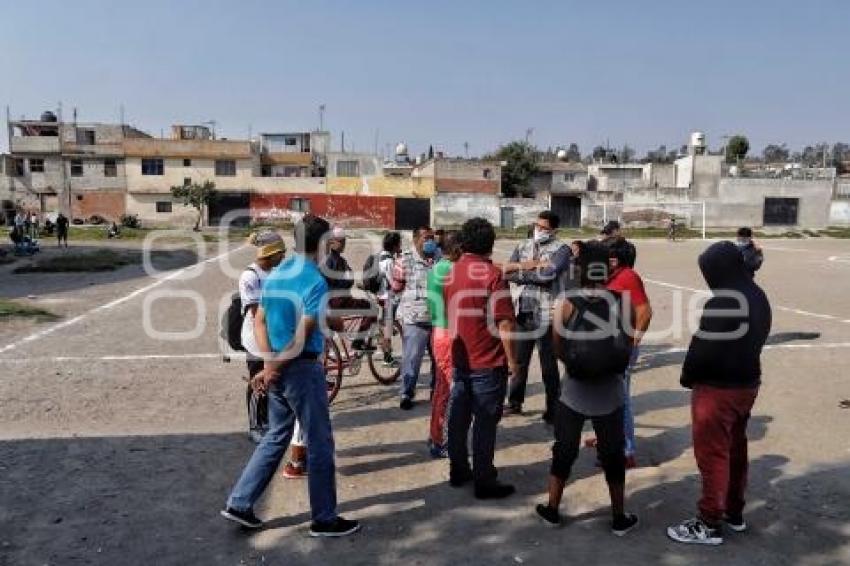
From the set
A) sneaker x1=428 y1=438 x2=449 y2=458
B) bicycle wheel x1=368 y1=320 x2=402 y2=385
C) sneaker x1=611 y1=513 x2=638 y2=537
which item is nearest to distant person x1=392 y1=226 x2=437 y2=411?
bicycle wheel x1=368 y1=320 x2=402 y2=385

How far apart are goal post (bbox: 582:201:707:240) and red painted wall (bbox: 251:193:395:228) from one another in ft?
52.3

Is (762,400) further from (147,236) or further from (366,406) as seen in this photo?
(147,236)

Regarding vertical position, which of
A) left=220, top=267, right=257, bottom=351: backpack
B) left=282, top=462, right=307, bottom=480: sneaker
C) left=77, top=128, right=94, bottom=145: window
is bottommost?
left=282, top=462, right=307, bottom=480: sneaker

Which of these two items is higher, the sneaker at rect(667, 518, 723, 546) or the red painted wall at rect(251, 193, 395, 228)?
the red painted wall at rect(251, 193, 395, 228)

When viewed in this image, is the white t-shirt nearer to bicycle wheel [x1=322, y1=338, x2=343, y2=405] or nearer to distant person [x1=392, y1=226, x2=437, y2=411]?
bicycle wheel [x1=322, y1=338, x2=343, y2=405]

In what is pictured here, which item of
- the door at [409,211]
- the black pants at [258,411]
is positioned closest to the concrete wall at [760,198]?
the door at [409,211]

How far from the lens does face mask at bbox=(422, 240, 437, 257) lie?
7.52 meters

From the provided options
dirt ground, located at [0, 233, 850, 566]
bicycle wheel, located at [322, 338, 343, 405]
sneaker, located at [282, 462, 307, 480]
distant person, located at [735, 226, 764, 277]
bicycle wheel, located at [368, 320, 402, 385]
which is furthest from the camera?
distant person, located at [735, 226, 764, 277]

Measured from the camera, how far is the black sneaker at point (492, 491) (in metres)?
5.04

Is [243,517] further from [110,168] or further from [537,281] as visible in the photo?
[110,168]

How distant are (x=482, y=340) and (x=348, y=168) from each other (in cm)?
5813

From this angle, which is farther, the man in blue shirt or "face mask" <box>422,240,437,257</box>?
"face mask" <box>422,240,437,257</box>

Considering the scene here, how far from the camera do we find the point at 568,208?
61.1 m

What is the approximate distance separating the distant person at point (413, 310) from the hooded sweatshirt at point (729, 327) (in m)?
3.14
